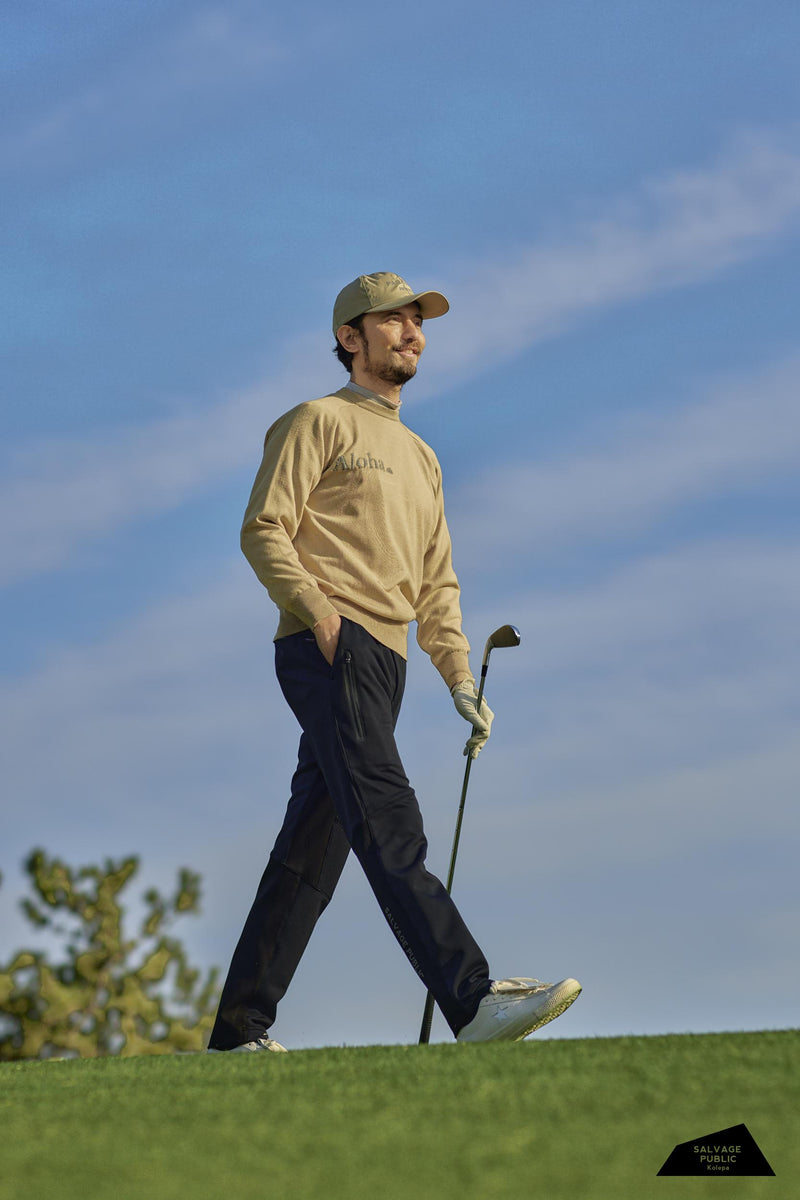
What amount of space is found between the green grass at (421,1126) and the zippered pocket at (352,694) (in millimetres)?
1278

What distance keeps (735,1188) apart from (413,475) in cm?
332

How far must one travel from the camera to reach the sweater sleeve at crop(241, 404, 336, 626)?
15.1 ft

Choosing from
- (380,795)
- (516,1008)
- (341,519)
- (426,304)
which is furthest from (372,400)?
(516,1008)

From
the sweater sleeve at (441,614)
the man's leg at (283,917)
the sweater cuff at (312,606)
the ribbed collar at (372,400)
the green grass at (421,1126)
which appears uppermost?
the ribbed collar at (372,400)

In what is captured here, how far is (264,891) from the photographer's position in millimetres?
4891

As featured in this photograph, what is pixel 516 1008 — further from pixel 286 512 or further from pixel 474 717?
pixel 286 512

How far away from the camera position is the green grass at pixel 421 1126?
2268 millimetres

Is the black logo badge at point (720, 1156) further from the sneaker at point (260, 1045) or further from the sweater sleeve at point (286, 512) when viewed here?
the sneaker at point (260, 1045)

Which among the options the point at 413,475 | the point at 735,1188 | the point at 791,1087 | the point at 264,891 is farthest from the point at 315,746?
the point at 735,1188

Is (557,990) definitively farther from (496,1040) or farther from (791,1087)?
(791,1087)

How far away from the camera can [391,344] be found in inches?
201

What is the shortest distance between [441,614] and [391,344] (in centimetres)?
107

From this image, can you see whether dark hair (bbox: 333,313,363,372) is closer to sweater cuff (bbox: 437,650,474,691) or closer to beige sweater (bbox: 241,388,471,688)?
beige sweater (bbox: 241,388,471,688)

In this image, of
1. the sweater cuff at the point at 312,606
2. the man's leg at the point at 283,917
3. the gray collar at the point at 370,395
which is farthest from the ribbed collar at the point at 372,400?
the man's leg at the point at 283,917
